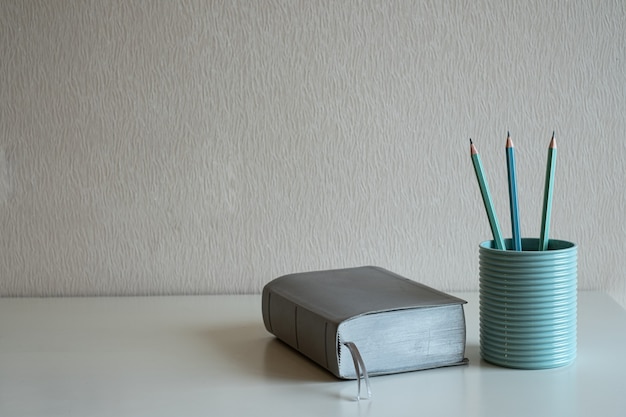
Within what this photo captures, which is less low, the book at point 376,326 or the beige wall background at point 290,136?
the beige wall background at point 290,136

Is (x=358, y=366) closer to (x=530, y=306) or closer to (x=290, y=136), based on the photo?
(x=530, y=306)

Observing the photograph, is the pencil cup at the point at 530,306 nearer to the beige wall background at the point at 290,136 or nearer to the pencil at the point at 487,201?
the pencil at the point at 487,201

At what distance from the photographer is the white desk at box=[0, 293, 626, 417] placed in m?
0.60

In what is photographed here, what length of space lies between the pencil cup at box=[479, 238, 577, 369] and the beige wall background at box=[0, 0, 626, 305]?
29 centimetres

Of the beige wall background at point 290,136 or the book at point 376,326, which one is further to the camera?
the beige wall background at point 290,136

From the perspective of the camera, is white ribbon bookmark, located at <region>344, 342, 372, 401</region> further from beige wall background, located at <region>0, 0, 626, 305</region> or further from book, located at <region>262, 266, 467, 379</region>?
beige wall background, located at <region>0, 0, 626, 305</region>

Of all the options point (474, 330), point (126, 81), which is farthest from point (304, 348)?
point (126, 81)

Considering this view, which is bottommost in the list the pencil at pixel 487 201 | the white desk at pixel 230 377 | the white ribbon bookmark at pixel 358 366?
the white desk at pixel 230 377

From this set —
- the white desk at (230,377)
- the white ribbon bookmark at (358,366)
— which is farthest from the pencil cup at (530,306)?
the white ribbon bookmark at (358,366)

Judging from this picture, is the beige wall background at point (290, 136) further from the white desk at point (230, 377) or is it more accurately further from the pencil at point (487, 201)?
the pencil at point (487, 201)

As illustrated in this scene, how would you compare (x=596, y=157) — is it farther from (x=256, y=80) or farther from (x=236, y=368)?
(x=236, y=368)

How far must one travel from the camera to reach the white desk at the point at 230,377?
598 millimetres

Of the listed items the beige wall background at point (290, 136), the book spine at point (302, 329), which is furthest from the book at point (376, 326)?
the beige wall background at point (290, 136)

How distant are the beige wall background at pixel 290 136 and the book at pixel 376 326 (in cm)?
24
